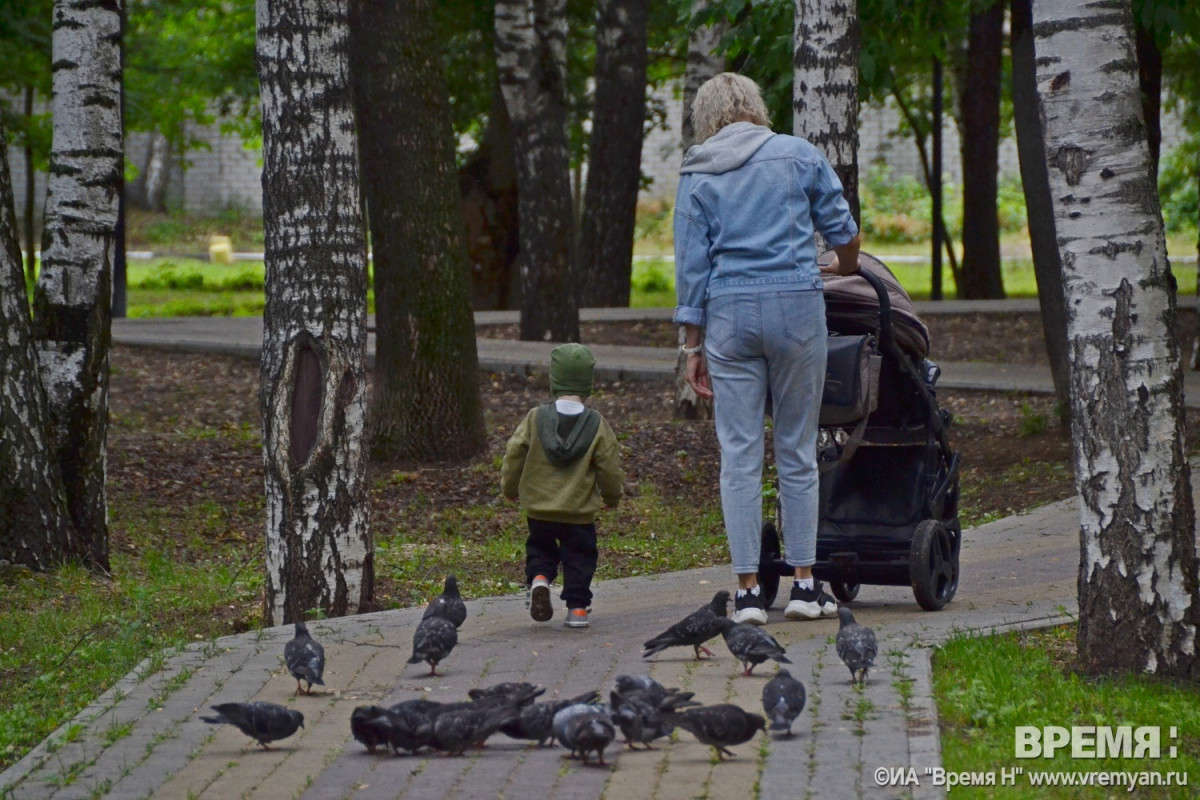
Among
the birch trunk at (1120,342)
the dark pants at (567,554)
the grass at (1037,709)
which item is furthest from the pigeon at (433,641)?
the birch trunk at (1120,342)

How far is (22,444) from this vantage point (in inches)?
351

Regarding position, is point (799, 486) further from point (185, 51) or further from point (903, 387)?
point (185, 51)

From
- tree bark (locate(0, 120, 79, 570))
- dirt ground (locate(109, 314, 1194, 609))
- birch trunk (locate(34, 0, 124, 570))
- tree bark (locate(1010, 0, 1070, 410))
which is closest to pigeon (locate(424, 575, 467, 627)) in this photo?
tree bark (locate(0, 120, 79, 570))

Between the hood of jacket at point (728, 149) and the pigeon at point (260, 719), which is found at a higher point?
the hood of jacket at point (728, 149)

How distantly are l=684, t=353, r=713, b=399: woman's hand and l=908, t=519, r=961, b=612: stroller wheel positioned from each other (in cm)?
107

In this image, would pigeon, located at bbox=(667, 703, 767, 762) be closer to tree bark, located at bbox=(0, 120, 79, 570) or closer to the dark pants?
the dark pants

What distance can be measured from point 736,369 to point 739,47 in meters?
7.27

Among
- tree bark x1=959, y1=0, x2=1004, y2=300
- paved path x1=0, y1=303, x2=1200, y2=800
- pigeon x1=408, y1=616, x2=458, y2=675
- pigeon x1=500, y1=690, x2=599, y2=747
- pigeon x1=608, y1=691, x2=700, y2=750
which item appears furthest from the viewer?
tree bark x1=959, y1=0, x2=1004, y2=300

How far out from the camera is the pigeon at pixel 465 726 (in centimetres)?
502

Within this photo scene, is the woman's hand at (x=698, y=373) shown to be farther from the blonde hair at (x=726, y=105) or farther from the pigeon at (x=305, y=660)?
the pigeon at (x=305, y=660)

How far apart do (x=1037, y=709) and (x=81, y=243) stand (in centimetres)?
617

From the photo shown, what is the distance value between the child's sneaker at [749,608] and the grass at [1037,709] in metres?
0.80

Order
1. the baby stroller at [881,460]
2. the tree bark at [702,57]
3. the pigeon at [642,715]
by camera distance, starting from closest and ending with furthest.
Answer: the pigeon at [642,715] < the baby stroller at [881,460] < the tree bark at [702,57]

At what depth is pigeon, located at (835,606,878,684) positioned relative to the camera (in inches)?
221
